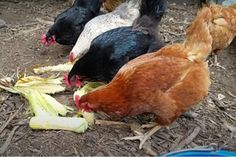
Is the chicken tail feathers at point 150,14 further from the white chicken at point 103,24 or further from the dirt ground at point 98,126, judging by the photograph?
the dirt ground at point 98,126

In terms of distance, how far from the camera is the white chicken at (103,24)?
4.20 m

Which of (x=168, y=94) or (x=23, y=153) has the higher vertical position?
(x=168, y=94)

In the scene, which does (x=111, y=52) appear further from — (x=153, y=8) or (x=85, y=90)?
(x=153, y=8)

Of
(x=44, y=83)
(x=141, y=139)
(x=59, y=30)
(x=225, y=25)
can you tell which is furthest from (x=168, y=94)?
(x=59, y=30)

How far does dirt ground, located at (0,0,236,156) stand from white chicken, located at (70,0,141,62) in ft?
0.88

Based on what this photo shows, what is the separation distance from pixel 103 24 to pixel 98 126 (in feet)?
4.40

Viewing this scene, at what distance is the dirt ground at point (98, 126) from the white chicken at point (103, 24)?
0.27m

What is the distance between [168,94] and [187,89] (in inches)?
5.9

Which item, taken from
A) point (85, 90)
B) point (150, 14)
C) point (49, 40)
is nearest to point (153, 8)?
point (150, 14)

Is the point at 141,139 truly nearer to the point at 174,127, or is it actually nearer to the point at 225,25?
the point at 174,127

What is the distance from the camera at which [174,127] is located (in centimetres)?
338

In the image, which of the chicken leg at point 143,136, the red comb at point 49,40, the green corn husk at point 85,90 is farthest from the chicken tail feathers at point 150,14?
the chicken leg at point 143,136

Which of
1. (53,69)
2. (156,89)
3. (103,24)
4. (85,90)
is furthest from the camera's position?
(103,24)

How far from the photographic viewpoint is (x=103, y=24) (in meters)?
4.30
